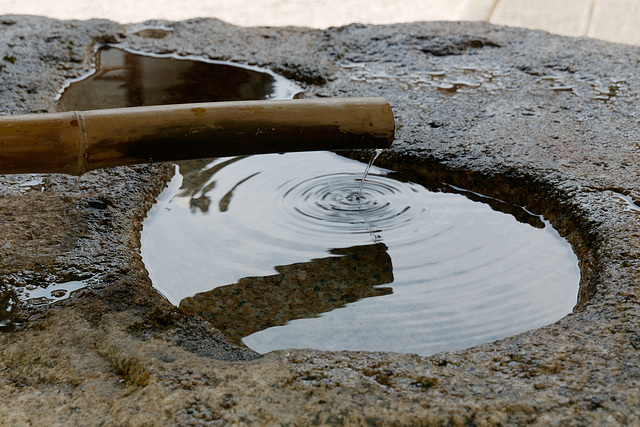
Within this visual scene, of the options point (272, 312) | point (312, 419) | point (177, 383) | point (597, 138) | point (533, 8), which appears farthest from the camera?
point (533, 8)

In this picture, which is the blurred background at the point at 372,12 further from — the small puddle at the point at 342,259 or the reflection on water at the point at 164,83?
the small puddle at the point at 342,259

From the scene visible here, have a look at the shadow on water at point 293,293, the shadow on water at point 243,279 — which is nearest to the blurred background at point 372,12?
the shadow on water at point 243,279

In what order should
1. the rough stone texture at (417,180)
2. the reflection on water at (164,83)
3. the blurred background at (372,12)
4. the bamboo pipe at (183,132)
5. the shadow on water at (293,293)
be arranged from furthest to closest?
1. the blurred background at (372,12)
2. the reflection on water at (164,83)
3. the shadow on water at (293,293)
4. the bamboo pipe at (183,132)
5. the rough stone texture at (417,180)

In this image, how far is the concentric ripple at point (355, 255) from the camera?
221 cm

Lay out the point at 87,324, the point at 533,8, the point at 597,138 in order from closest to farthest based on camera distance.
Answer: the point at 87,324, the point at 597,138, the point at 533,8

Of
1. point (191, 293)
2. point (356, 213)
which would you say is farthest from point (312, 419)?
point (356, 213)

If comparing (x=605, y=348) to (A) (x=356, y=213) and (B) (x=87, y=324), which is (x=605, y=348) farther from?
(B) (x=87, y=324)

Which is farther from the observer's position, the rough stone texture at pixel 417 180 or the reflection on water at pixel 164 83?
the reflection on water at pixel 164 83

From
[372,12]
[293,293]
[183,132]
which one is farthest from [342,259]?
[372,12]

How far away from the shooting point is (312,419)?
5.32 feet

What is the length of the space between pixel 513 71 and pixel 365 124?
2018 millimetres

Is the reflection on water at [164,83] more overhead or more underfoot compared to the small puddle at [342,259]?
more overhead

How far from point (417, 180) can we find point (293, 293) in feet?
3.31

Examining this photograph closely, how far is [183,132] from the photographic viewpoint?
232 cm
